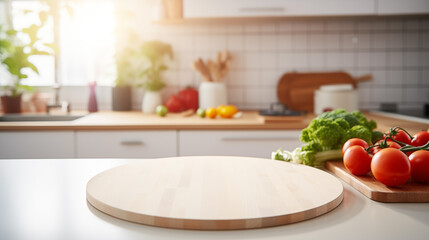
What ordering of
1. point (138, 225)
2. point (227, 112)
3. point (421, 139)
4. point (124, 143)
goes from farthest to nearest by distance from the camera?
point (227, 112) → point (124, 143) → point (421, 139) → point (138, 225)

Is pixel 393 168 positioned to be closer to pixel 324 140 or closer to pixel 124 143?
pixel 324 140

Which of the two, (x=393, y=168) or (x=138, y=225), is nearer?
(x=138, y=225)

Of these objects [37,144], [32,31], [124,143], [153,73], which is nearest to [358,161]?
[124,143]

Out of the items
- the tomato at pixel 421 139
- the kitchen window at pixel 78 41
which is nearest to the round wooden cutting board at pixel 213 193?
the tomato at pixel 421 139

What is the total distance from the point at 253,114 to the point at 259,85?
356mm

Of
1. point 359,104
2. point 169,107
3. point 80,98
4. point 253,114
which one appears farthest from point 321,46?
point 80,98

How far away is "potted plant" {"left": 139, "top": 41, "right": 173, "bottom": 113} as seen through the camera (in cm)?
274

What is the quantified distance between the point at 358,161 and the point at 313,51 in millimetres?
2059

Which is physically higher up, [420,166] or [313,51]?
[313,51]

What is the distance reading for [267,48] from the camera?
114 inches

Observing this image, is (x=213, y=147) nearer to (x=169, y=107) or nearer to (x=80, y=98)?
(x=169, y=107)

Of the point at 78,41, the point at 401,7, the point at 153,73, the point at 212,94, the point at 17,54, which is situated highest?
the point at 401,7

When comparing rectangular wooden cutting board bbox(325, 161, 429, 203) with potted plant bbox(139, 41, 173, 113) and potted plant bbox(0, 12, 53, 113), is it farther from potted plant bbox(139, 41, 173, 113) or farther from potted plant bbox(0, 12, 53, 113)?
potted plant bbox(0, 12, 53, 113)

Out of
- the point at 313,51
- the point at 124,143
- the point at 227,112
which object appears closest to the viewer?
the point at 124,143
